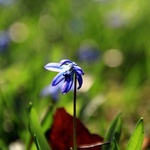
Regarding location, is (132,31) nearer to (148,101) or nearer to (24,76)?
(148,101)

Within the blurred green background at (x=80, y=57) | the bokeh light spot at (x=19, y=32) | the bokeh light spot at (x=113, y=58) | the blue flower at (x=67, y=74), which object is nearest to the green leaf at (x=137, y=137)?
the blue flower at (x=67, y=74)

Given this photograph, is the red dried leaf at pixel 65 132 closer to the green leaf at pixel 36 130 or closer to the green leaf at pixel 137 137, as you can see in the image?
the green leaf at pixel 36 130

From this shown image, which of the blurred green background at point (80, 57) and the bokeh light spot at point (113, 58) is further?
the bokeh light spot at point (113, 58)

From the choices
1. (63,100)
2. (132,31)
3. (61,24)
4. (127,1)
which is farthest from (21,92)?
(127,1)

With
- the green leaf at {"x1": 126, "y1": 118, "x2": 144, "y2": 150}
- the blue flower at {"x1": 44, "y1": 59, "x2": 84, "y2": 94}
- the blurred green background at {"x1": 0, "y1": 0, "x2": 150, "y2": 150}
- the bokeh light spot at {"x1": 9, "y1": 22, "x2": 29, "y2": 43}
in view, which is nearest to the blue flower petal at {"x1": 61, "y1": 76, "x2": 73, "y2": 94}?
the blue flower at {"x1": 44, "y1": 59, "x2": 84, "y2": 94}

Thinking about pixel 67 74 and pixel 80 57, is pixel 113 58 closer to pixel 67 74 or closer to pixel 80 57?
pixel 80 57

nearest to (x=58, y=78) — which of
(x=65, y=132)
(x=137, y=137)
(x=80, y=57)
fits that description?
(x=137, y=137)
